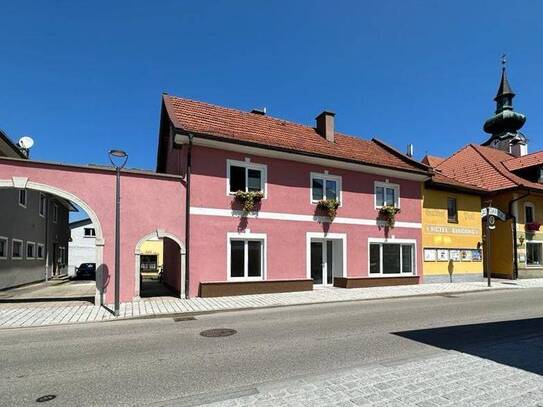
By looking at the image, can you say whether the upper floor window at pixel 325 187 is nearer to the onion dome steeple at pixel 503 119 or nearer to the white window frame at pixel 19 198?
Answer: the white window frame at pixel 19 198

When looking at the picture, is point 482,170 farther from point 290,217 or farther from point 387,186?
point 290,217

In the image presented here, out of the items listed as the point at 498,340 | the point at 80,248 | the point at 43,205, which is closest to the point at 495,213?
the point at 498,340

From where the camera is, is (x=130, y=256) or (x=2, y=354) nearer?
(x=2, y=354)

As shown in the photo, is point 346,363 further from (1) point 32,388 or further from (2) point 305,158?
(2) point 305,158

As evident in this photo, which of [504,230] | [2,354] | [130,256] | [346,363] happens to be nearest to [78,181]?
[130,256]

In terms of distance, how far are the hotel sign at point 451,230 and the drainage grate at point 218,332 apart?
15.8m

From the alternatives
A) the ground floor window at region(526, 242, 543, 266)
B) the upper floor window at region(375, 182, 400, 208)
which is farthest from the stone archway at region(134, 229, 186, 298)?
the ground floor window at region(526, 242, 543, 266)

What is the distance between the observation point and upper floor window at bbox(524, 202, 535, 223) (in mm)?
27000

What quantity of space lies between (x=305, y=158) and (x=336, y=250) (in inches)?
184

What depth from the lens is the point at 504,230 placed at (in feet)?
86.8

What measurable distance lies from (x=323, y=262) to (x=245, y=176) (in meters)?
5.60

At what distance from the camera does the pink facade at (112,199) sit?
14.1 m

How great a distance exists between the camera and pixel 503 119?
51.7 meters

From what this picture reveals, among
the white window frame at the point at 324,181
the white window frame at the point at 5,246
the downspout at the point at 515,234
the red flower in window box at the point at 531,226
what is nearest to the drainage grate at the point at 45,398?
the white window frame at the point at 324,181
